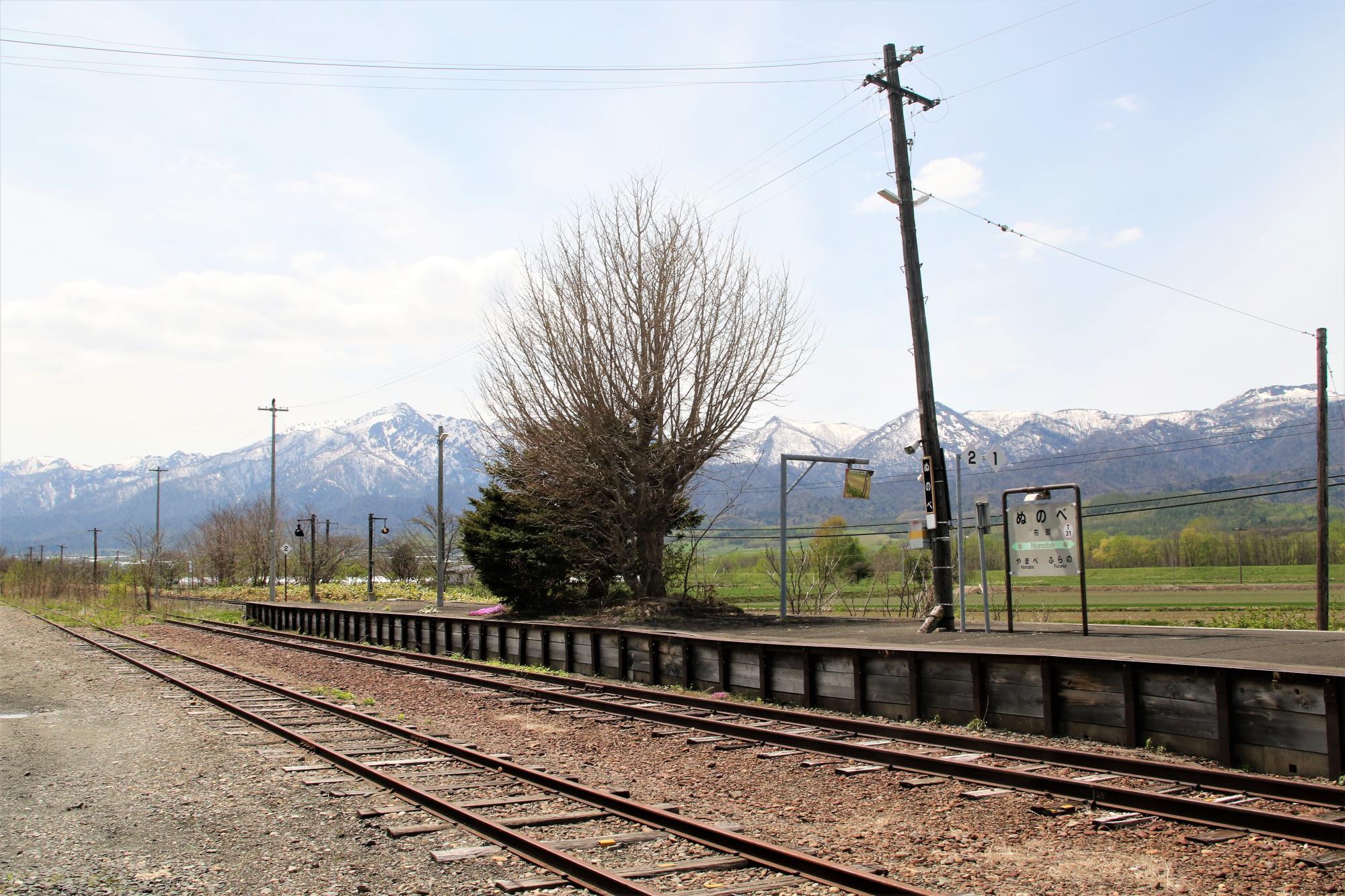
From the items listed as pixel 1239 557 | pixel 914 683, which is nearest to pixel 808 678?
pixel 914 683

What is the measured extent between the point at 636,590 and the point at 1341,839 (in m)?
22.2

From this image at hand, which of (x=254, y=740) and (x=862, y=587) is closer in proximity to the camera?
(x=254, y=740)

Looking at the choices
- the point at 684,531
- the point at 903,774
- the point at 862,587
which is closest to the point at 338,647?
the point at 684,531

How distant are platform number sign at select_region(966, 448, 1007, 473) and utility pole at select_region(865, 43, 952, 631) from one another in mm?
606

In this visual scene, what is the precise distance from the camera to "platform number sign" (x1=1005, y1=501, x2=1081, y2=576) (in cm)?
1482

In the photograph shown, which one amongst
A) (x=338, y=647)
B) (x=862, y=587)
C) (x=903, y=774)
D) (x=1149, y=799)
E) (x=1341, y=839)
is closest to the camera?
(x=1341, y=839)

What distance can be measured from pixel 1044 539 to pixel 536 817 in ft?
34.6

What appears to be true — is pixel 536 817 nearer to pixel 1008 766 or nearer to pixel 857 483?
pixel 1008 766

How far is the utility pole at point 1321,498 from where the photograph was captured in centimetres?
2217

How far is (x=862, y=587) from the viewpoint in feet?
274

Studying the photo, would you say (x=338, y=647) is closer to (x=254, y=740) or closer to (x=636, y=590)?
(x=636, y=590)

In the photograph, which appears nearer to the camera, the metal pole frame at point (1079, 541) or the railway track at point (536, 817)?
the railway track at point (536, 817)

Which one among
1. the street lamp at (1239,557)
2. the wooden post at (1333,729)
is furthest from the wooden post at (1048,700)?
the street lamp at (1239,557)

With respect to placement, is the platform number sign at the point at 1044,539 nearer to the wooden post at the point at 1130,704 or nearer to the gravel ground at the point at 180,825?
the wooden post at the point at 1130,704
